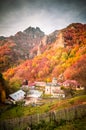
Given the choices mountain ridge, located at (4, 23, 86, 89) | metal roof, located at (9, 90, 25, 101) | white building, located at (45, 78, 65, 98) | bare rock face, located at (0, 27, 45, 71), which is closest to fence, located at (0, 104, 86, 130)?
white building, located at (45, 78, 65, 98)

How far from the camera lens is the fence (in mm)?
6941

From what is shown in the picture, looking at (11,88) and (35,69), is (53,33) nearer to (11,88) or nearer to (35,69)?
(35,69)

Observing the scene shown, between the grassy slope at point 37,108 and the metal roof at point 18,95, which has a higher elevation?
the metal roof at point 18,95

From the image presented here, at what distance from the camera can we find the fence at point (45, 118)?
22.8 feet

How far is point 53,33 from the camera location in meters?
7.65

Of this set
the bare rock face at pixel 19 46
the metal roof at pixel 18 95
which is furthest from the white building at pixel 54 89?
the bare rock face at pixel 19 46

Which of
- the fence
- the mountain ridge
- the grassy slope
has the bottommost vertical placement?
the fence

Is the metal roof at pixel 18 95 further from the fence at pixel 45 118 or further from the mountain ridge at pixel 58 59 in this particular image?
the fence at pixel 45 118

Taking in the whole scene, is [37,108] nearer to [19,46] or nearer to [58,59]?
[58,59]

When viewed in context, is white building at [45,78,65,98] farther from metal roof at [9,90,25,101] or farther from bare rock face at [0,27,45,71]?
bare rock face at [0,27,45,71]

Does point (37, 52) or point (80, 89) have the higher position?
point (37, 52)

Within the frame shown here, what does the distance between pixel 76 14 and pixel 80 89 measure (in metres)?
2.07

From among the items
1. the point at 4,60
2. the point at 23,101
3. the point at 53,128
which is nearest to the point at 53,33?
the point at 4,60

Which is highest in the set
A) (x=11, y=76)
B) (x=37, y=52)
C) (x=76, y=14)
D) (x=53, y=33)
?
(x=76, y=14)
